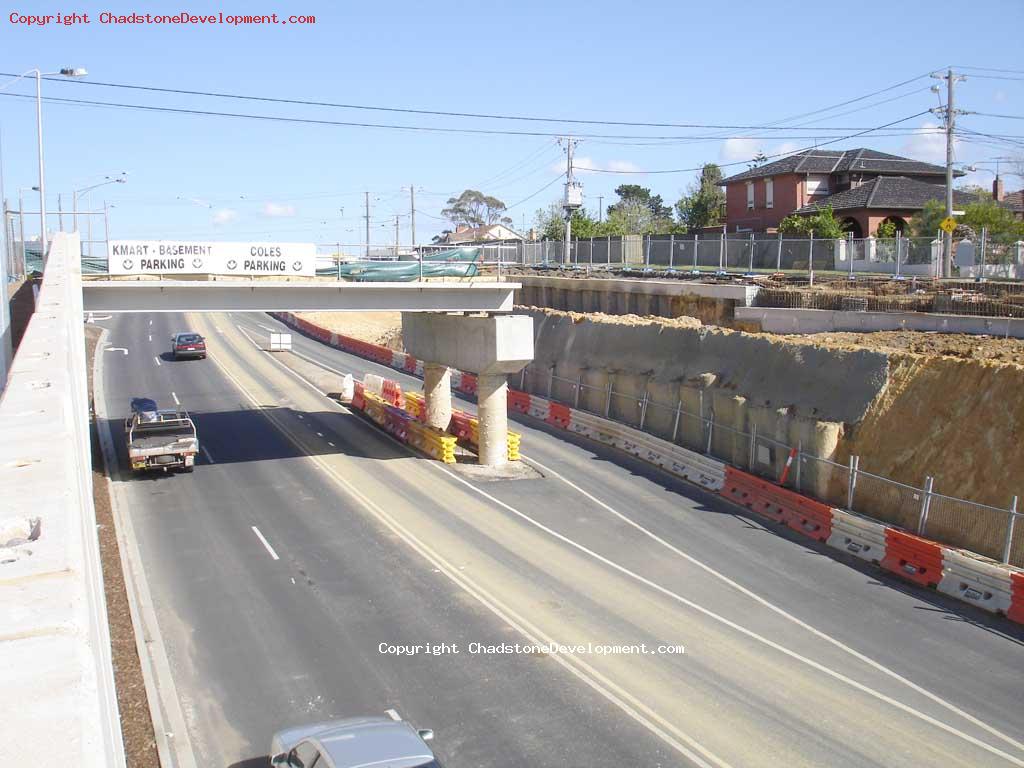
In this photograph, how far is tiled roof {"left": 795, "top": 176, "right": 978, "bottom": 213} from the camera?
54.6m

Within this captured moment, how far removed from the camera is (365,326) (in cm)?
7744

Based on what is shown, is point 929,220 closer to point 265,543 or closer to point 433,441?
point 433,441

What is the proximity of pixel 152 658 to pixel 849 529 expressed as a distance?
51.2 feet

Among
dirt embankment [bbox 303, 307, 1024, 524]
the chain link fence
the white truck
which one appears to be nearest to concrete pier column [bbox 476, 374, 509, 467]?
the chain link fence

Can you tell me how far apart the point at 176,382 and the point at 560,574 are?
32580 millimetres

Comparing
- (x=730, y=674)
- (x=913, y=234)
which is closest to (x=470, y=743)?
(x=730, y=674)

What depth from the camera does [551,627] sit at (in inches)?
651

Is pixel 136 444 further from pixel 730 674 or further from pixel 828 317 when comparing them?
pixel 828 317

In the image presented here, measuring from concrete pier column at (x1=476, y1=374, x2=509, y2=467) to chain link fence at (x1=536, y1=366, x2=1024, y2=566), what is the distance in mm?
6195

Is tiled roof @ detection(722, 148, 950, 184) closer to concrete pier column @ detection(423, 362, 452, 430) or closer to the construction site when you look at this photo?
the construction site

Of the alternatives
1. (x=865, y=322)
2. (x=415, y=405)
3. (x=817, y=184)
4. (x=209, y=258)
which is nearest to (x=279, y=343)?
(x=415, y=405)

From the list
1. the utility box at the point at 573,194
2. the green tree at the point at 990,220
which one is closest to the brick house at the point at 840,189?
the green tree at the point at 990,220

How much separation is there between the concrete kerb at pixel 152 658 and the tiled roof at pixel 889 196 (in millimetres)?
46340

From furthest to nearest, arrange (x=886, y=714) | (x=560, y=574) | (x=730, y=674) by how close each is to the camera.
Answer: (x=560, y=574) → (x=730, y=674) → (x=886, y=714)
